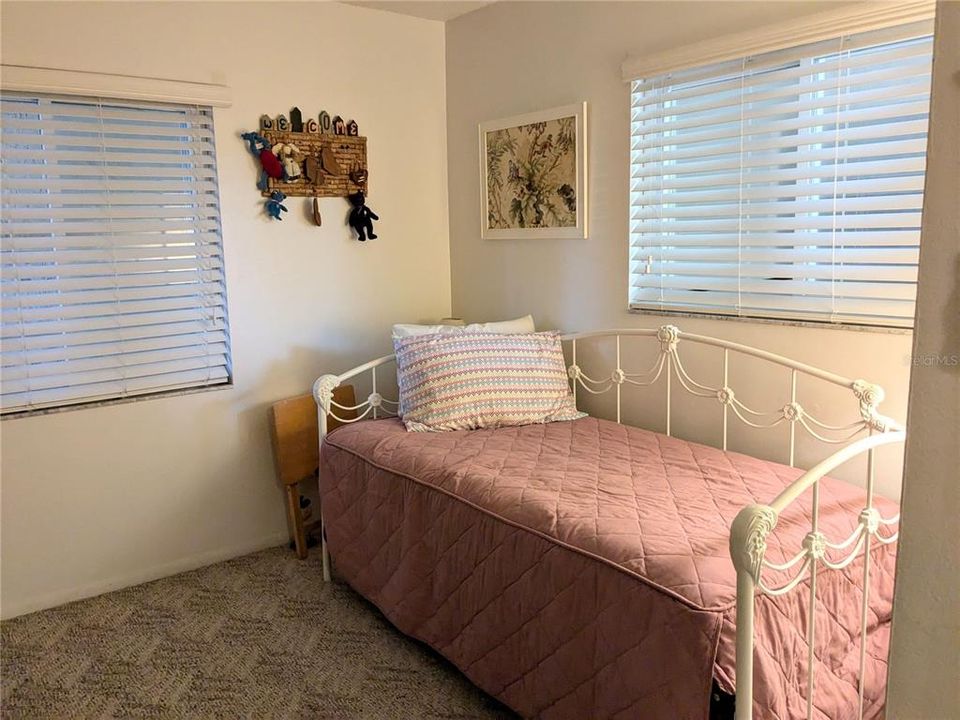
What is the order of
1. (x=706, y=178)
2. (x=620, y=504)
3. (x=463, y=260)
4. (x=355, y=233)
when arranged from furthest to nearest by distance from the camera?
(x=463, y=260)
(x=355, y=233)
(x=706, y=178)
(x=620, y=504)

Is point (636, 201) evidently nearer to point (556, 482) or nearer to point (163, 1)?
point (556, 482)

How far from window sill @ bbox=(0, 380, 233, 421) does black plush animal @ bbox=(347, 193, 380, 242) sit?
31.2 inches

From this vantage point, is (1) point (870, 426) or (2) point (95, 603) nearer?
(1) point (870, 426)

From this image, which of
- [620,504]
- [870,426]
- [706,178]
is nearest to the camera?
[620,504]

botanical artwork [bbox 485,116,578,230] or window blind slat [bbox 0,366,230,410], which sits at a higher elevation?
botanical artwork [bbox 485,116,578,230]

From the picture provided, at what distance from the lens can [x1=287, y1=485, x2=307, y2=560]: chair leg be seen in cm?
308

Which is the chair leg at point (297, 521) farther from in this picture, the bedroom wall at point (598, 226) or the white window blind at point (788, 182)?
the white window blind at point (788, 182)

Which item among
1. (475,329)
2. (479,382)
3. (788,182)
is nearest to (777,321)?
(788,182)

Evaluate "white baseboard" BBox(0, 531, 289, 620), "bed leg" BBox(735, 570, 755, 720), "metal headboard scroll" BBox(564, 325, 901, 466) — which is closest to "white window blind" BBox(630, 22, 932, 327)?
"metal headboard scroll" BBox(564, 325, 901, 466)

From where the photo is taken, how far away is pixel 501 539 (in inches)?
76.8

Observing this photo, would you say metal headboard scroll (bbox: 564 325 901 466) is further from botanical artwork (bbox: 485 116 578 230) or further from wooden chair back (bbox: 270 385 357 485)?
wooden chair back (bbox: 270 385 357 485)

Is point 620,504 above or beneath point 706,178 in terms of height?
beneath

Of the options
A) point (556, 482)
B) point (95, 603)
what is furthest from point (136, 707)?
point (556, 482)

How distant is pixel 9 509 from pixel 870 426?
261 cm
